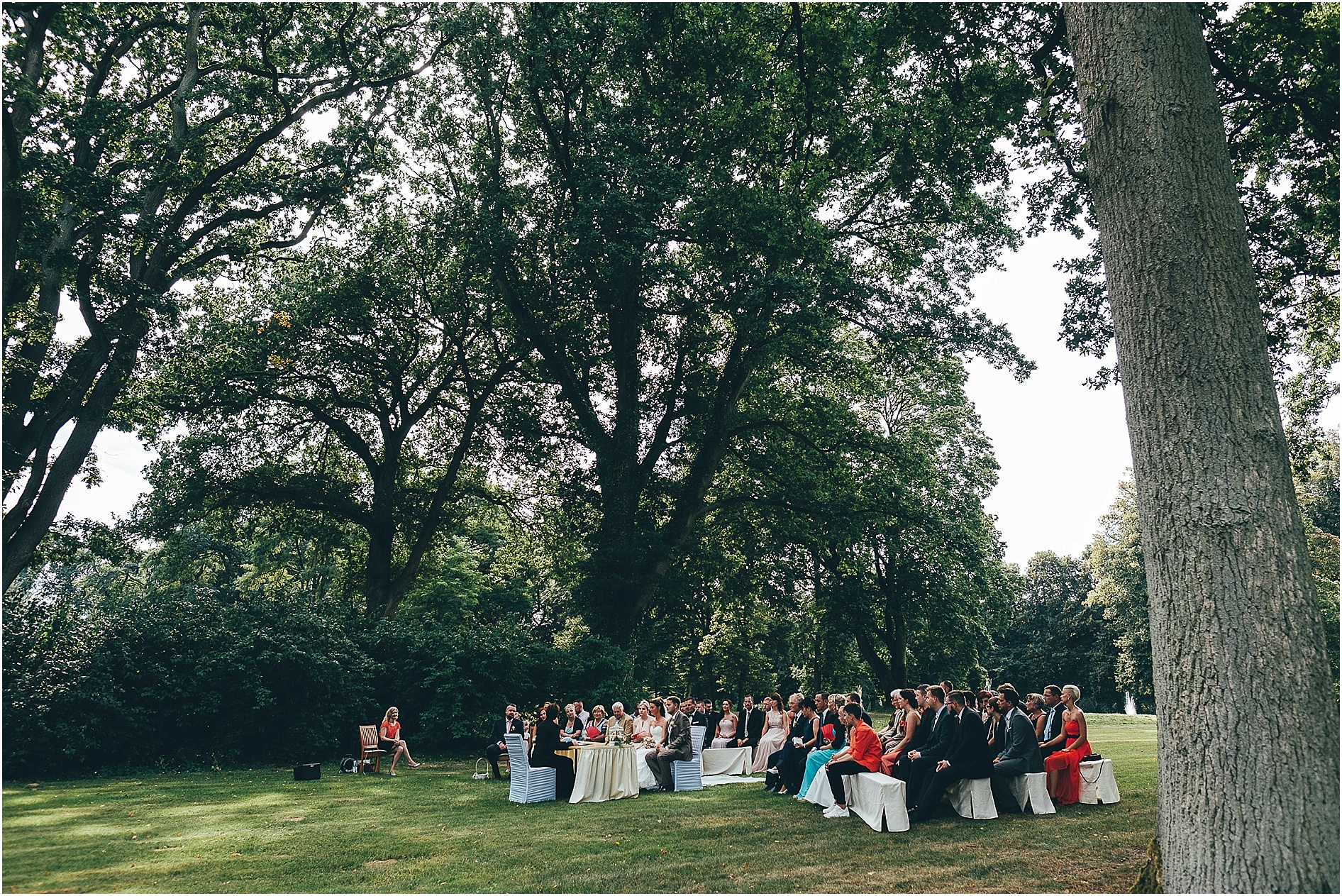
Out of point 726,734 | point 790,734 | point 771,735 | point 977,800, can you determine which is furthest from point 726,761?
point 977,800

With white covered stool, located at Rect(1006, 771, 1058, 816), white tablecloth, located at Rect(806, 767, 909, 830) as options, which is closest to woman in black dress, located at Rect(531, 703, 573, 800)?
white tablecloth, located at Rect(806, 767, 909, 830)

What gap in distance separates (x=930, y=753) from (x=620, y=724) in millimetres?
5570

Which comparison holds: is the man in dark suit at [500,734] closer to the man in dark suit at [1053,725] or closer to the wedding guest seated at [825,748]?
the wedding guest seated at [825,748]

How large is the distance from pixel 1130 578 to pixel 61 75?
4690cm

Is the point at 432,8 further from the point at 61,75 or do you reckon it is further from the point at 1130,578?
the point at 1130,578

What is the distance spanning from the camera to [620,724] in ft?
43.1

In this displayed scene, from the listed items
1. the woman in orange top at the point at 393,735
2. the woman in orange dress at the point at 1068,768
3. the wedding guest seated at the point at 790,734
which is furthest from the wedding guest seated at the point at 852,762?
the woman in orange top at the point at 393,735

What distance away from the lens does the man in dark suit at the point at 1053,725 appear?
10016 millimetres

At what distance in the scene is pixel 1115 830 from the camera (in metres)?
8.05

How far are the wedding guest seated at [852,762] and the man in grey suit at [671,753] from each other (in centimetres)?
332

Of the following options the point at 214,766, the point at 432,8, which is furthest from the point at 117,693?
the point at 432,8

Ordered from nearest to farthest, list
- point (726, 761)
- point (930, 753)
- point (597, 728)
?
point (930, 753)
point (597, 728)
point (726, 761)

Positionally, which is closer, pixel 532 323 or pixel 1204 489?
pixel 1204 489

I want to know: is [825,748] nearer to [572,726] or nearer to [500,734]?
[572,726]
